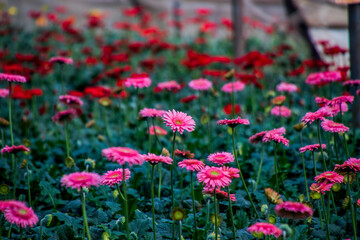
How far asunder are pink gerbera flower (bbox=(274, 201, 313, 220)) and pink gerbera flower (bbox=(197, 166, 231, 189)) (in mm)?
220

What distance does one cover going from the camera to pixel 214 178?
165 cm

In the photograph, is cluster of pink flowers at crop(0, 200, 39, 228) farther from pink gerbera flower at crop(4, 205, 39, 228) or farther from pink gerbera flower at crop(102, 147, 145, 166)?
pink gerbera flower at crop(102, 147, 145, 166)

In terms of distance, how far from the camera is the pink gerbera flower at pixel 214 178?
1.64 metres

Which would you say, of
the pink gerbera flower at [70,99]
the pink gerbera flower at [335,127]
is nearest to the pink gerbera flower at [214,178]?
the pink gerbera flower at [335,127]

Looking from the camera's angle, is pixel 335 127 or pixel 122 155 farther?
pixel 335 127

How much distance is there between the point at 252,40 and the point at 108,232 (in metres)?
6.66

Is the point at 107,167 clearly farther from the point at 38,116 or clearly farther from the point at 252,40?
the point at 252,40

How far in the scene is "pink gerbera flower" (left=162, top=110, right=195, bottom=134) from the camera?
6.04 ft

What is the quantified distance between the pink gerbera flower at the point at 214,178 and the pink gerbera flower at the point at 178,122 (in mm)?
232

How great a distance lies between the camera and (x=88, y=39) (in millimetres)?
8258

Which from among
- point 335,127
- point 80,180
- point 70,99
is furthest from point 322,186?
point 70,99

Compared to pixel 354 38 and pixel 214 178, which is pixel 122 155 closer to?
pixel 214 178

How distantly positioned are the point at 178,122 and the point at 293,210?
0.63 m

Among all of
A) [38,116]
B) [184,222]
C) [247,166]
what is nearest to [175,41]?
[38,116]
